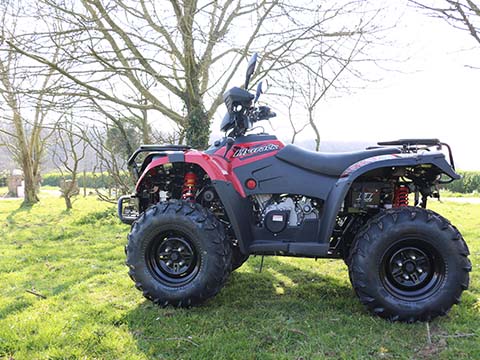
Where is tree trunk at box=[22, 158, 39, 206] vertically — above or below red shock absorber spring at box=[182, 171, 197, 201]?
below

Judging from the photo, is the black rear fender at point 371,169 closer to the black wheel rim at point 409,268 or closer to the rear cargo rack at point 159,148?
the black wheel rim at point 409,268

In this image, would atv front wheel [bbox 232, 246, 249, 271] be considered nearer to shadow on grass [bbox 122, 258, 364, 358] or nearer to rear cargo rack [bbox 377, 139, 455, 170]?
shadow on grass [bbox 122, 258, 364, 358]

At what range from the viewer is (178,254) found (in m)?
3.68

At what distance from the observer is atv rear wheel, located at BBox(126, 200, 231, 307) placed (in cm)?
348

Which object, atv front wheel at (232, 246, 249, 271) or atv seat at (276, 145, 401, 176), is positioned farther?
atv front wheel at (232, 246, 249, 271)

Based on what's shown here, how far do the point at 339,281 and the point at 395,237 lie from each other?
1.44 m

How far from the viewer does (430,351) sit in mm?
2758

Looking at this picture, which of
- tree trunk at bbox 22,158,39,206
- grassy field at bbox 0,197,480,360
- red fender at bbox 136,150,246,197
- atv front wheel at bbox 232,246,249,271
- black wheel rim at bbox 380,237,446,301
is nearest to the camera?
grassy field at bbox 0,197,480,360

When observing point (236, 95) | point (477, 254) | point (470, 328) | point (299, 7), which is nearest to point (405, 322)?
point (470, 328)

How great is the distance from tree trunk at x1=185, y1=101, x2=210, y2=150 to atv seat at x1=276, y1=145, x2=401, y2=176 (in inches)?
203

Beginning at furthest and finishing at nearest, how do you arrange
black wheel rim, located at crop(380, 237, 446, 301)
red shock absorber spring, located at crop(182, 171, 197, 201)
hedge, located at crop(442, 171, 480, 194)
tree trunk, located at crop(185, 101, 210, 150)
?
hedge, located at crop(442, 171, 480, 194) < tree trunk, located at crop(185, 101, 210, 150) < red shock absorber spring, located at crop(182, 171, 197, 201) < black wheel rim, located at crop(380, 237, 446, 301)

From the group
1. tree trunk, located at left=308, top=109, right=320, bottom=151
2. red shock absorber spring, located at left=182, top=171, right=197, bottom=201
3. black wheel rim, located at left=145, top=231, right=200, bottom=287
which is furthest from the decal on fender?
tree trunk, located at left=308, top=109, right=320, bottom=151

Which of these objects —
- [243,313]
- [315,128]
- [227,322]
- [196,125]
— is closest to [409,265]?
[243,313]

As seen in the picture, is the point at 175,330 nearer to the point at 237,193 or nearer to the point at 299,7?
the point at 237,193
